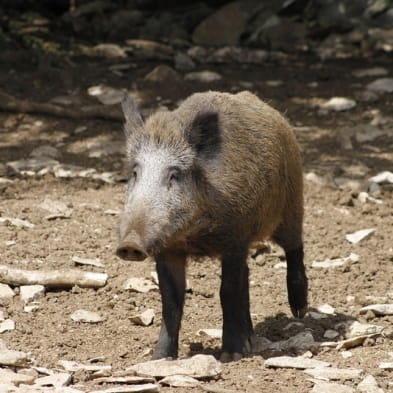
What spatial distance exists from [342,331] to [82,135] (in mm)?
5274

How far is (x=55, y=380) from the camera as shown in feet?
16.1

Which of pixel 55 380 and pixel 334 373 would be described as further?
pixel 334 373

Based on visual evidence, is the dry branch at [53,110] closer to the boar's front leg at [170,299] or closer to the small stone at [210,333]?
the small stone at [210,333]

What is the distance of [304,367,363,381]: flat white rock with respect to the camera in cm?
511

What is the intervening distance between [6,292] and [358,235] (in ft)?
10.3

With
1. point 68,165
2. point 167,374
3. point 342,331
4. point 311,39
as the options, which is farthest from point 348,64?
point 167,374

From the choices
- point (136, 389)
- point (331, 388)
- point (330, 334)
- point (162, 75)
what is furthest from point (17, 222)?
point (162, 75)

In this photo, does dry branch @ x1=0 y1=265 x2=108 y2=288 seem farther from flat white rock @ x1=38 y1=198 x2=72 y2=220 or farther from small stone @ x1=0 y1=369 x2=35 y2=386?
small stone @ x1=0 y1=369 x2=35 y2=386

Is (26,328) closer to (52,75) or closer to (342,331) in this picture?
(342,331)

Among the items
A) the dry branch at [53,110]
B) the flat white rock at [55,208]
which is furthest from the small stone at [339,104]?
the flat white rock at [55,208]

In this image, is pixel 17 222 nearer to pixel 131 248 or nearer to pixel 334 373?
pixel 131 248

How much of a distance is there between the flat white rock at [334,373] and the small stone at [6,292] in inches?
92.4

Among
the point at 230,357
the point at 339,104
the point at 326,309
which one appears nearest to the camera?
the point at 230,357

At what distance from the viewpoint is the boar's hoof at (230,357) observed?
577 centimetres
